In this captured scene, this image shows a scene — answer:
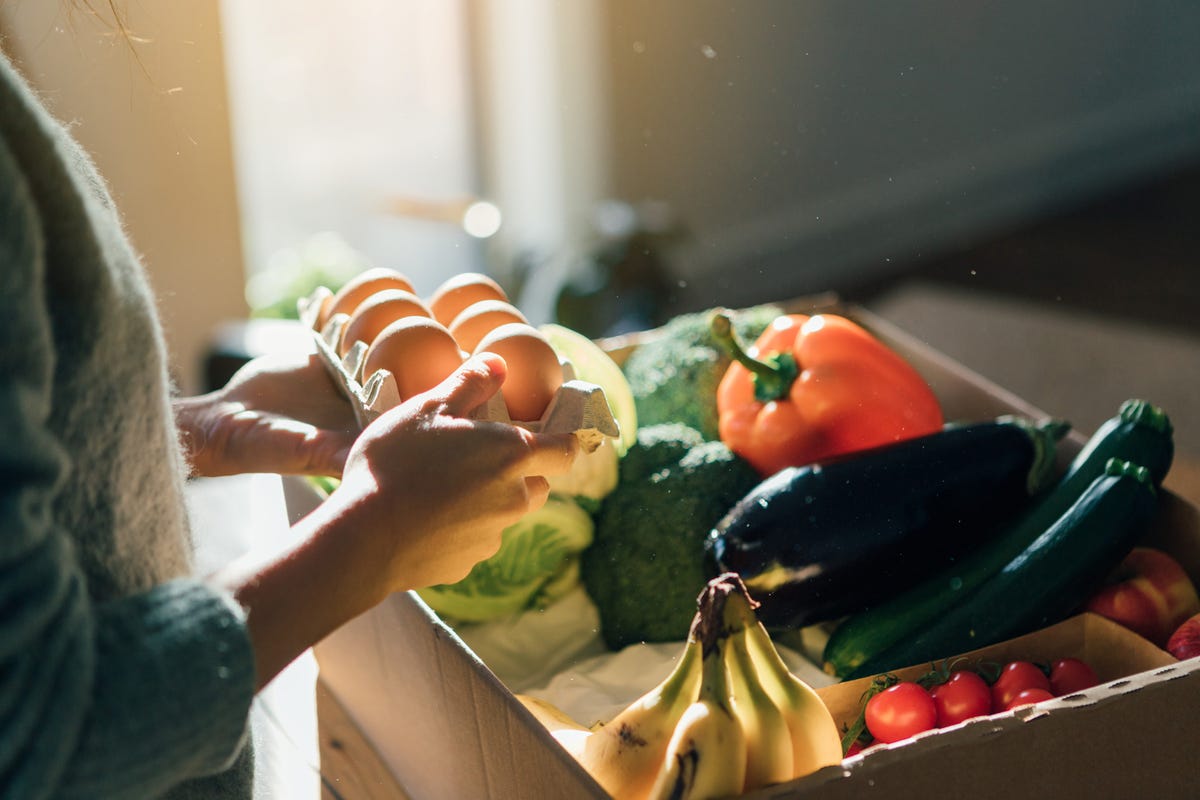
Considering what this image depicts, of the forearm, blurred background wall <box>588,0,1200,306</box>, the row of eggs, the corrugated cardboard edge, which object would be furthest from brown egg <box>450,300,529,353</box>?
blurred background wall <box>588,0,1200,306</box>

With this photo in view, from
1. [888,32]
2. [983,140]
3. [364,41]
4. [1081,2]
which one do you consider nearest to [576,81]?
[364,41]

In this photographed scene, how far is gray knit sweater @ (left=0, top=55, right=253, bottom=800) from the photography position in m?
0.45

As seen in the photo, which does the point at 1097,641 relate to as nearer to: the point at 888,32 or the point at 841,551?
the point at 841,551

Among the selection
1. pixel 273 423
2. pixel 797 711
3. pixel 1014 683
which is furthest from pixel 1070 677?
pixel 273 423

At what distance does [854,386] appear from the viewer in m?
1.06

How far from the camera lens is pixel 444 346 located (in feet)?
2.71

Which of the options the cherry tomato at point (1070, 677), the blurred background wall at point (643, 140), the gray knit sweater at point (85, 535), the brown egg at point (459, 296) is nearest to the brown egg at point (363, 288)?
the brown egg at point (459, 296)

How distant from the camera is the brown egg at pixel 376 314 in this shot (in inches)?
35.2

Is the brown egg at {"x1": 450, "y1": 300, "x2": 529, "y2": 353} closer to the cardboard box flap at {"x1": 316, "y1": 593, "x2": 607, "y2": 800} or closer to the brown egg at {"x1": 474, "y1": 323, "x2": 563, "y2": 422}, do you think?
the brown egg at {"x1": 474, "y1": 323, "x2": 563, "y2": 422}

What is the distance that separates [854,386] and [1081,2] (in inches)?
130

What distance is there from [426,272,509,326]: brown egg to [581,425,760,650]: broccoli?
0.21 metres

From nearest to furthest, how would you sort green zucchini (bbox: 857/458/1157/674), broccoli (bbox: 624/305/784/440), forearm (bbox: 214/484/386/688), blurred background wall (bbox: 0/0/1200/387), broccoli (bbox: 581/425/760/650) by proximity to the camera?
forearm (bbox: 214/484/386/688)
green zucchini (bbox: 857/458/1157/674)
broccoli (bbox: 581/425/760/650)
broccoli (bbox: 624/305/784/440)
blurred background wall (bbox: 0/0/1200/387)

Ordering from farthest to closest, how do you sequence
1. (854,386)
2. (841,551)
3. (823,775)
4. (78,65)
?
(78,65), (854,386), (841,551), (823,775)

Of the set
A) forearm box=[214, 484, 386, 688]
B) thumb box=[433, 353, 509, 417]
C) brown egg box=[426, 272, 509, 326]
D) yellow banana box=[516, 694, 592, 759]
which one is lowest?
yellow banana box=[516, 694, 592, 759]
